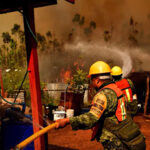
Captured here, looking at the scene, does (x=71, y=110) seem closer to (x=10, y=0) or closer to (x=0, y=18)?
(x=10, y=0)

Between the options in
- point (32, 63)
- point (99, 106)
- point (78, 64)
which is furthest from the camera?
point (78, 64)

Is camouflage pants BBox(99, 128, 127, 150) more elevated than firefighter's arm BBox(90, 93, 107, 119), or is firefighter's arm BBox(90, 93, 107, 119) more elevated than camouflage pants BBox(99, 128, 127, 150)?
firefighter's arm BBox(90, 93, 107, 119)

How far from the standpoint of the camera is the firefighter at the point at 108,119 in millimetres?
2441

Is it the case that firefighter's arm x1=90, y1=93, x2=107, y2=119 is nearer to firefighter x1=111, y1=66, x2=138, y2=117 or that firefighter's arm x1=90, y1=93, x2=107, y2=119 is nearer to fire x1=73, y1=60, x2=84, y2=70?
firefighter x1=111, y1=66, x2=138, y2=117

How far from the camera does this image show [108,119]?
2637 mm

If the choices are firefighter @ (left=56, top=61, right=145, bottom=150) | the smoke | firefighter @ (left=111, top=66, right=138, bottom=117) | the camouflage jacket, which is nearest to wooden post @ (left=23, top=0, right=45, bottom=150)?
firefighter @ (left=56, top=61, right=145, bottom=150)

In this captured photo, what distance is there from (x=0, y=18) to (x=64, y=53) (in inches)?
578

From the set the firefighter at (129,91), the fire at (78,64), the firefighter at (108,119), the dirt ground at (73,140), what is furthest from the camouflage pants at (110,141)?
the fire at (78,64)

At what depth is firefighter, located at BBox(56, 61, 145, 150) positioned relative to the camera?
8.01 ft

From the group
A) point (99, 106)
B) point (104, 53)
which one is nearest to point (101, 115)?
point (99, 106)

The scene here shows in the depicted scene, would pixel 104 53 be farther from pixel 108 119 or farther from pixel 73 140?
pixel 108 119

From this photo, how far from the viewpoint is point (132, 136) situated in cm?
261

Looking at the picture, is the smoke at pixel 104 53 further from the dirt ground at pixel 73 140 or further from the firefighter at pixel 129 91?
the firefighter at pixel 129 91

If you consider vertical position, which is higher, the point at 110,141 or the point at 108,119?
the point at 108,119
